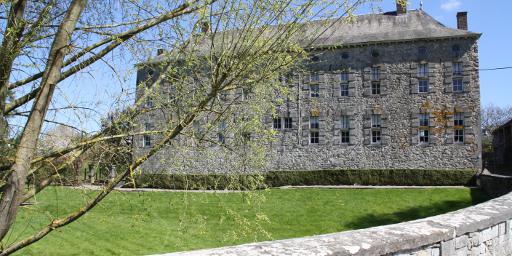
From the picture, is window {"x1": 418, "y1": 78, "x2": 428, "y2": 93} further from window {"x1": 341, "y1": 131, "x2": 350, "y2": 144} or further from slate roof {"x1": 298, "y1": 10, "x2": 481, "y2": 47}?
window {"x1": 341, "y1": 131, "x2": 350, "y2": 144}

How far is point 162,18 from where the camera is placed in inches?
212

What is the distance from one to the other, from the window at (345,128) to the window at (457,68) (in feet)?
21.6

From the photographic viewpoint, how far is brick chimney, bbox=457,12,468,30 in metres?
27.3

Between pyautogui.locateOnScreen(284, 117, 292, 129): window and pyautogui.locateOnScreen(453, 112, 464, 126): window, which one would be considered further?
pyautogui.locateOnScreen(284, 117, 292, 129): window

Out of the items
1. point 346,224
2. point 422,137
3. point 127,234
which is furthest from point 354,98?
point 127,234

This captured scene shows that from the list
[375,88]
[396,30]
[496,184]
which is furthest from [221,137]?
[396,30]

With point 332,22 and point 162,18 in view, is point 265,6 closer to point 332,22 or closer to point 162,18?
point 332,22

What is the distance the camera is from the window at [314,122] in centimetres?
2906

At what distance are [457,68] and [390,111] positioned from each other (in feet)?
14.4

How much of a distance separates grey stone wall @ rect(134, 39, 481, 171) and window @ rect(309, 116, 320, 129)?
0.23 metres

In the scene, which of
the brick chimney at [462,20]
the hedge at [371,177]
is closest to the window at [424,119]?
the hedge at [371,177]

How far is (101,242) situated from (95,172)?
8.44m

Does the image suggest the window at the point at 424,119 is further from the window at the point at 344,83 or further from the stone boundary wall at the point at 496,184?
the window at the point at 344,83

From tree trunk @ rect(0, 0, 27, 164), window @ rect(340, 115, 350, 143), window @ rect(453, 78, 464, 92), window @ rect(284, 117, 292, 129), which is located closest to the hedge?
window @ rect(340, 115, 350, 143)
